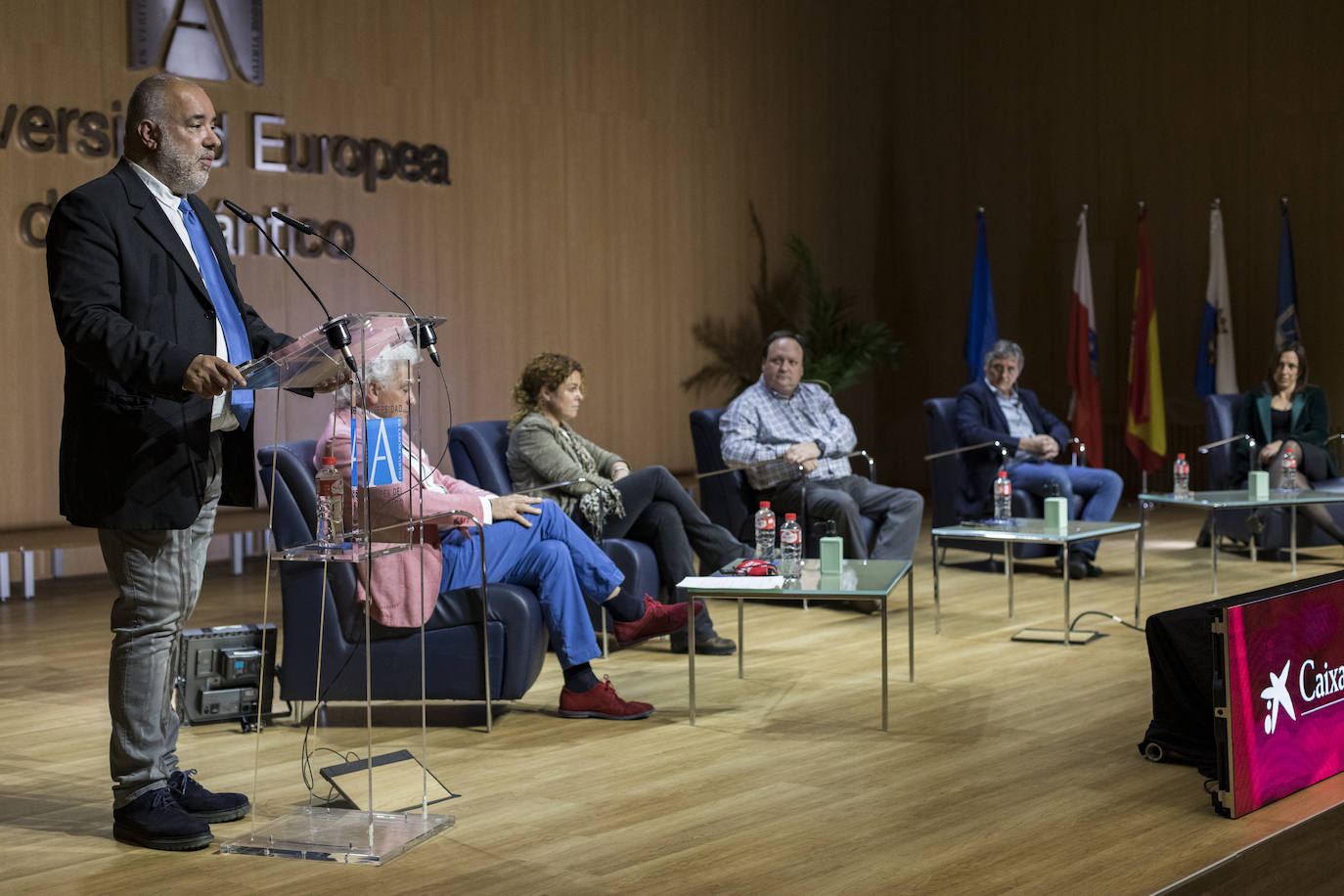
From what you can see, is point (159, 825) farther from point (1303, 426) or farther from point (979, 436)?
point (1303, 426)

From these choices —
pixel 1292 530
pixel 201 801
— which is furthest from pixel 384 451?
pixel 1292 530

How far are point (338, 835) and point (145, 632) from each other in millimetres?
583

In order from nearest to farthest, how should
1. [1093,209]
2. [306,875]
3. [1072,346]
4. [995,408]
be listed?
[306,875] → [995,408] → [1072,346] → [1093,209]

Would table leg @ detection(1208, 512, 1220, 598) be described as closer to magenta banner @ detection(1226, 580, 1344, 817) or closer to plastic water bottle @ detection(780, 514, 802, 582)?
plastic water bottle @ detection(780, 514, 802, 582)

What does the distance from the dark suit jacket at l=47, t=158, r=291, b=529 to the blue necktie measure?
6cm

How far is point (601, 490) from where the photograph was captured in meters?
5.01

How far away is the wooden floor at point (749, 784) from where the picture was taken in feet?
9.27

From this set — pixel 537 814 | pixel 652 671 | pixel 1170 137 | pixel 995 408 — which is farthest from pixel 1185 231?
pixel 537 814

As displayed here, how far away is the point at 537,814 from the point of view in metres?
3.21

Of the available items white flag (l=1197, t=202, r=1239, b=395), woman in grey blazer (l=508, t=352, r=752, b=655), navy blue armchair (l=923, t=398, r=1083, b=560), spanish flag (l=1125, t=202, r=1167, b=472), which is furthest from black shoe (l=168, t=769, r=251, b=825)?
white flag (l=1197, t=202, r=1239, b=395)

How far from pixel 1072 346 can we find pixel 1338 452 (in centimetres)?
171

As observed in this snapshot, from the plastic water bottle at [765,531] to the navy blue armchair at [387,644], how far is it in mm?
1126

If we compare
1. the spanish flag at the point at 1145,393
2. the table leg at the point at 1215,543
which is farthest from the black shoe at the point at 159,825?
the spanish flag at the point at 1145,393

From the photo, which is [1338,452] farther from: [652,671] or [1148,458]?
[652,671]
